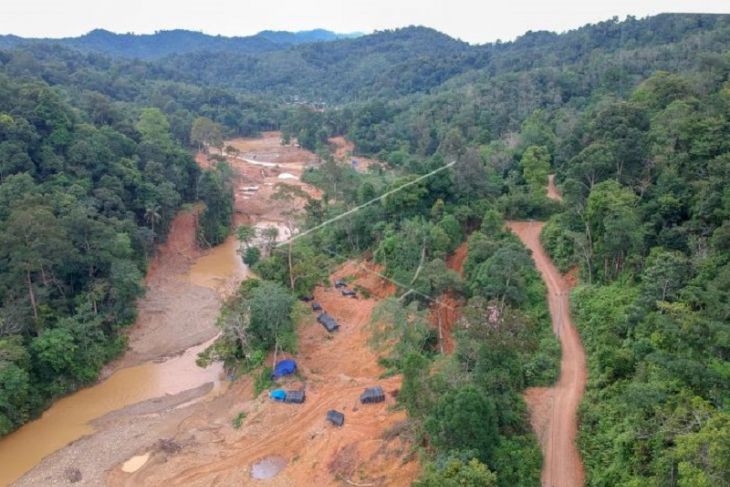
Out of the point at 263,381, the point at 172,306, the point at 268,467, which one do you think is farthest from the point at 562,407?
the point at 172,306

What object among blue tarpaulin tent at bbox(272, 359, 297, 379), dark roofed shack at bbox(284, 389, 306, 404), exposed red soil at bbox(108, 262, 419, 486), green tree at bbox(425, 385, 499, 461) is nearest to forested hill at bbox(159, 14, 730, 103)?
exposed red soil at bbox(108, 262, 419, 486)

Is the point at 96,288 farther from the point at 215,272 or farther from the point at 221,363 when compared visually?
the point at 215,272

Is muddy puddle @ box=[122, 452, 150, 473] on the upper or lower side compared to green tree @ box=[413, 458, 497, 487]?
lower

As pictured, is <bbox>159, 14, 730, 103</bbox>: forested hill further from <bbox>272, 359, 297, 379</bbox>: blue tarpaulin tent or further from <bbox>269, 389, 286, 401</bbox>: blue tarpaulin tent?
<bbox>269, 389, 286, 401</bbox>: blue tarpaulin tent

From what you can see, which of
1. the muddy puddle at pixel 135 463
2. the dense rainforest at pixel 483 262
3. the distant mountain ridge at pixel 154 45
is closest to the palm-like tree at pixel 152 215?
the dense rainforest at pixel 483 262

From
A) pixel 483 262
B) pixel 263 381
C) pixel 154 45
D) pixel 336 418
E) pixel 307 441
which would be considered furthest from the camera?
pixel 154 45

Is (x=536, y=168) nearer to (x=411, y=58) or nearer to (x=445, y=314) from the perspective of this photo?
(x=445, y=314)

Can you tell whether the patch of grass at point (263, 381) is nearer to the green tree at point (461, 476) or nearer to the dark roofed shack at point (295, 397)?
the dark roofed shack at point (295, 397)
